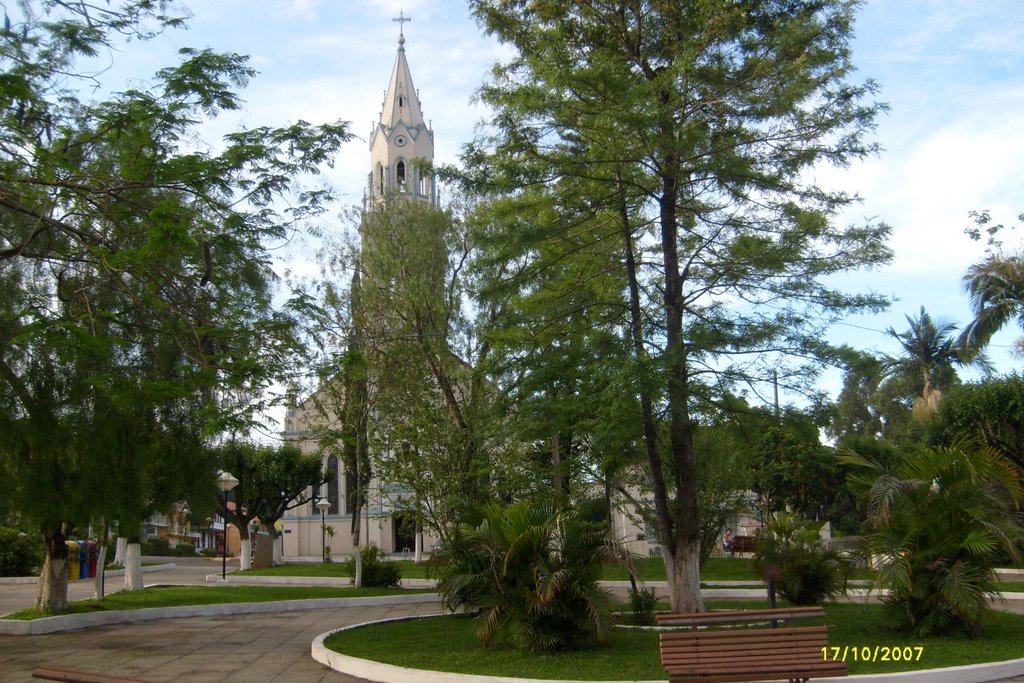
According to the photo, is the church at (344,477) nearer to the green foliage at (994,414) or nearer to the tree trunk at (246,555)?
the tree trunk at (246,555)

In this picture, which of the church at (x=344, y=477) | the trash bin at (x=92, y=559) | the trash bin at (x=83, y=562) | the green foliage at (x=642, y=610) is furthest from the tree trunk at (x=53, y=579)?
the church at (x=344, y=477)

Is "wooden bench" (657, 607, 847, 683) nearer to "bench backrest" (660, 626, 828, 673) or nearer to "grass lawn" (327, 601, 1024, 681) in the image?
"bench backrest" (660, 626, 828, 673)

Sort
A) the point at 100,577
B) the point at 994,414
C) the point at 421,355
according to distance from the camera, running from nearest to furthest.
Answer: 1. the point at 100,577
2. the point at 421,355
3. the point at 994,414

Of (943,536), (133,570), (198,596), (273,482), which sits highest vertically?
(273,482)

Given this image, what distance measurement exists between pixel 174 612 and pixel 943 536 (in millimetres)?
14483

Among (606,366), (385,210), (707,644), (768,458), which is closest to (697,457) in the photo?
(606,366)

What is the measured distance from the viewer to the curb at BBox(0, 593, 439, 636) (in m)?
16.1

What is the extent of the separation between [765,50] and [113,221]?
32.9ft

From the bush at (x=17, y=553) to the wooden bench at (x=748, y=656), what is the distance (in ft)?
85.2

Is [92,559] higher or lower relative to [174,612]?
higher

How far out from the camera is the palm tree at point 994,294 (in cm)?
3050

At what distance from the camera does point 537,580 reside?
11.8 meters

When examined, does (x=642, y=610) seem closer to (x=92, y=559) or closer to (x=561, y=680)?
(x=561, y=680)
